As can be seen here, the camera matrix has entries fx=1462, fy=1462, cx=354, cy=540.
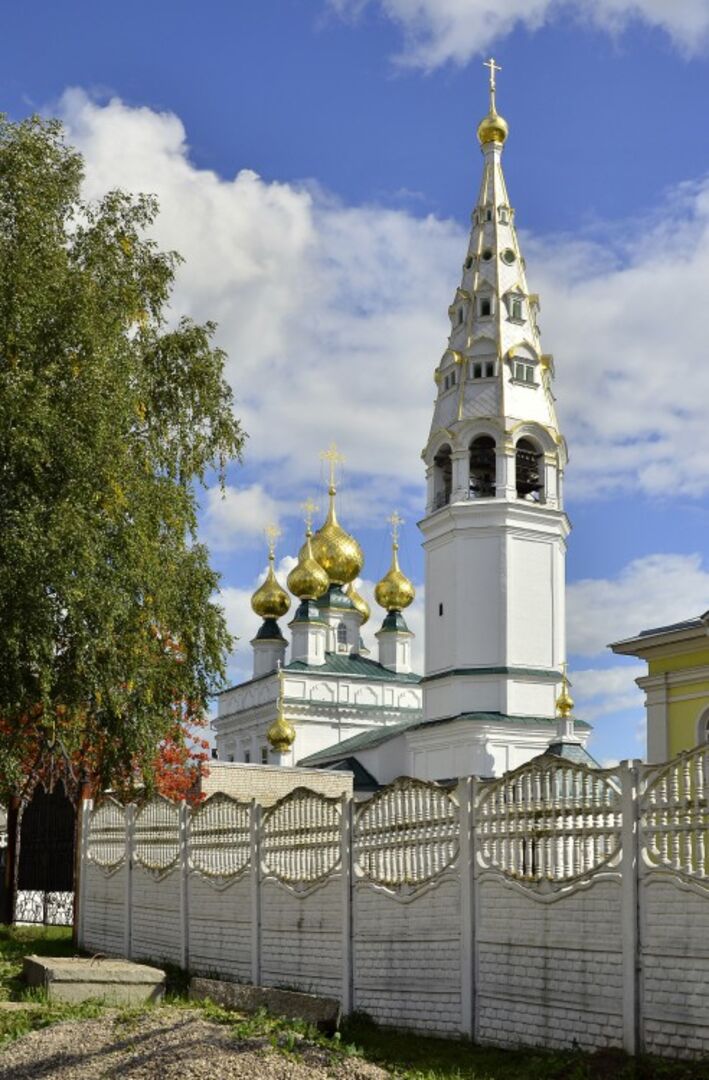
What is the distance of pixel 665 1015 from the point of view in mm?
8578

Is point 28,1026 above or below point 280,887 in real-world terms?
below

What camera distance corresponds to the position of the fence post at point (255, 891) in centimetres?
1324

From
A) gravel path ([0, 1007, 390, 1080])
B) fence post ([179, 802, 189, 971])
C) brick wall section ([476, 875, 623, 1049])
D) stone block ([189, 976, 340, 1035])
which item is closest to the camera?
gravel path ([0, 1007, 390, 1080])

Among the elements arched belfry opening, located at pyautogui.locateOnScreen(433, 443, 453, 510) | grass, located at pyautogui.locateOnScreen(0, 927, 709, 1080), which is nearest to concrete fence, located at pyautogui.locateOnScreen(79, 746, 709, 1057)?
grass, located at pyautogui.locateOnScreen(0, 927, 709, 1080)

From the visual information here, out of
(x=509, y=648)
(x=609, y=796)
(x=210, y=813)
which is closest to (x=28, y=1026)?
(x=210, y=813)

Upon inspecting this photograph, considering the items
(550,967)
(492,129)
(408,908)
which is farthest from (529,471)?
(550,967)

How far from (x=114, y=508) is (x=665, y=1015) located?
362 inches

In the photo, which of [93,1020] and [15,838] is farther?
[15,838]

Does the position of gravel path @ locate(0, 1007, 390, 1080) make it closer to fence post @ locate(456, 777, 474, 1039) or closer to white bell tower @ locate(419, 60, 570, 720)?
fence post @ locate(456, 777, 474, 1039)

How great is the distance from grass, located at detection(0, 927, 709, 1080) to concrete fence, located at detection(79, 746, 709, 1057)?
5.9 inches

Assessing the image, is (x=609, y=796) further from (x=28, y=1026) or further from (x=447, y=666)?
(x=447, y=666)

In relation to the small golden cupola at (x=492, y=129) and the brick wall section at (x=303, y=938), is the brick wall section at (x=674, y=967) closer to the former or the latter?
the brick wall section at (x=303, y=938)

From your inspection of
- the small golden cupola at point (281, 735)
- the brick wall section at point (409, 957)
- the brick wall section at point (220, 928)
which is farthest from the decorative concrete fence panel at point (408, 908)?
the small golden cupola at point (281, 735)

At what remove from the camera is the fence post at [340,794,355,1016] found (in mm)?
11664
